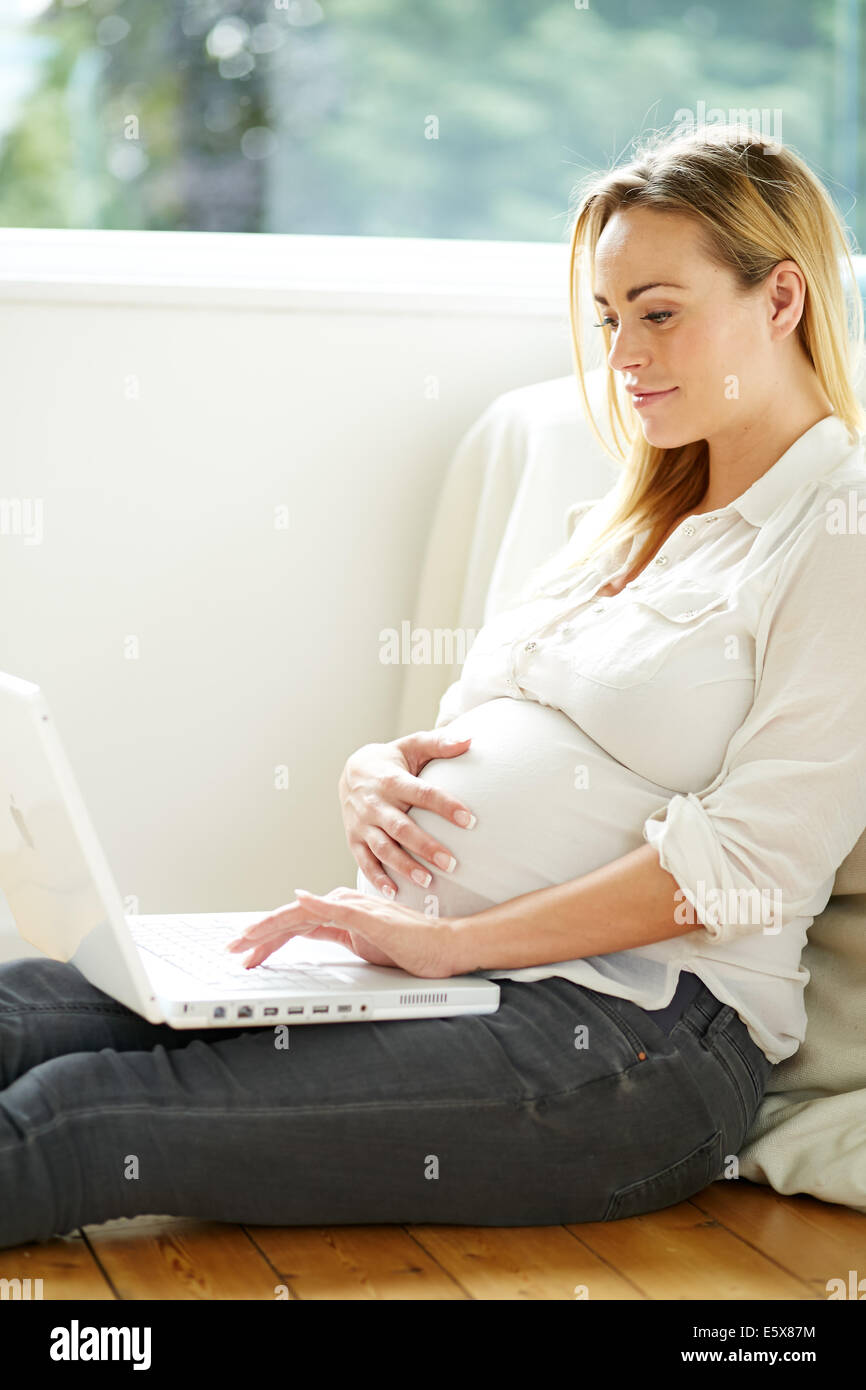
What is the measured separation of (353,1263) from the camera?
3.90ft

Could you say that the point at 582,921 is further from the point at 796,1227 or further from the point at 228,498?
the point at 228,498

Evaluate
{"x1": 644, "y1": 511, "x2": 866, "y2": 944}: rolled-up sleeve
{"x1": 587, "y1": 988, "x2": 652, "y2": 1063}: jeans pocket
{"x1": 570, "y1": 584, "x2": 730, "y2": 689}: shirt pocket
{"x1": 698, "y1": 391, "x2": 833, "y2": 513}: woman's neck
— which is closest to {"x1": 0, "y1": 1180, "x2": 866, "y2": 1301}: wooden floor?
{"x1": 587, "y1": 988, "x2": 652, "y2": 1063}: jeans pocket

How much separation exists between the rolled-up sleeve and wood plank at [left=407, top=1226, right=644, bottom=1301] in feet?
0.96

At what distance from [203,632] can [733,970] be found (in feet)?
3.71

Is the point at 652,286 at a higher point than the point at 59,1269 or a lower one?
higher

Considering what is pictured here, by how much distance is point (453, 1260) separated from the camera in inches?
47.3

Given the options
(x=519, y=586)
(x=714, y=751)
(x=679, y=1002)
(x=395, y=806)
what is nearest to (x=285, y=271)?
(x=519, y=586)

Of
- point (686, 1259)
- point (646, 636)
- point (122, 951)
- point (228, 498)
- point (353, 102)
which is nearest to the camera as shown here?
point (122, 951)

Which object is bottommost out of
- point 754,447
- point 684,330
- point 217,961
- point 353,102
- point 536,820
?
point 217,961

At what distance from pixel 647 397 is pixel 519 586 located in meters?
0.58

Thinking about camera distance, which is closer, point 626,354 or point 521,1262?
point 521,1262

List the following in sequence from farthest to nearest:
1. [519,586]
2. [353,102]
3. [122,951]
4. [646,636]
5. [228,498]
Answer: [353,102] → [228,498] → [519,586] → [646,636] → [122,951]

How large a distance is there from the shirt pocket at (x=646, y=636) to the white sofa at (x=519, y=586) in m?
0.27

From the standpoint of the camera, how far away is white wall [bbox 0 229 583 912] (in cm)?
211
